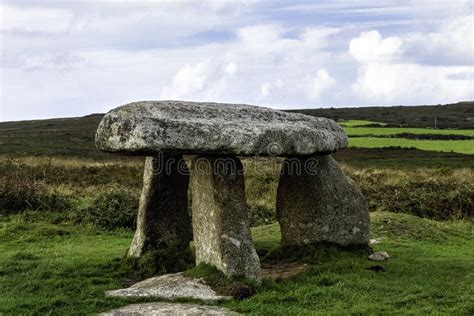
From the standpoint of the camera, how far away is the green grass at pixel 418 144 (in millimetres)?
56312

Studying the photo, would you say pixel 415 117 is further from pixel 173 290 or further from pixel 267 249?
pixel 173 290

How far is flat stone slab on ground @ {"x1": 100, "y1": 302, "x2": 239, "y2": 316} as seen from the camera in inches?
390

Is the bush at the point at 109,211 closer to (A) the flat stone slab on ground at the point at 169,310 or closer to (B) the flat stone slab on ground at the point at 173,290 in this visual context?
(B) the flat stone slab on ground at the point at 173,290

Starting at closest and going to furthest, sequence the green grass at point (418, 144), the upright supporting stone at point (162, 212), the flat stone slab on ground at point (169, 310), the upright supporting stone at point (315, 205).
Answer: the flat stone slab on ground at point (169, 310) < the upright supporting stone at point (162, 212) < the upright supporting stone at point (315, 205) < the green grass at point (418, 144)

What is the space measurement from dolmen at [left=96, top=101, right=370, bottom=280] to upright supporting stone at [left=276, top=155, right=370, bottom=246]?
0.9 inches

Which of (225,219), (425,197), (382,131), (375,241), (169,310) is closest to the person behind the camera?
(169,310)

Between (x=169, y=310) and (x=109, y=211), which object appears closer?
(x=169, y=310)

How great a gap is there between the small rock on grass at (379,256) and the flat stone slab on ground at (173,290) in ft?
14.9

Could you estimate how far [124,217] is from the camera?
20.6 meters

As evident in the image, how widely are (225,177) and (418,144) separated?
52.3 meters

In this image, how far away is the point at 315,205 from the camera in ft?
46.2

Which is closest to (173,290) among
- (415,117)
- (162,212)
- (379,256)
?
(162,212)

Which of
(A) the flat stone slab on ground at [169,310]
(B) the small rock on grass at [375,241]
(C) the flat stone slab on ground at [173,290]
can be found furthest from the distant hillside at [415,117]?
(A) the flat stone slab on ground at [169,310]

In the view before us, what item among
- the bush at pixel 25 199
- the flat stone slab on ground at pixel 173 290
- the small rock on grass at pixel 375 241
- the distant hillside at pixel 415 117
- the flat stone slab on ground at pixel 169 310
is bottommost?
the small rock on grass at pixel 375 241
